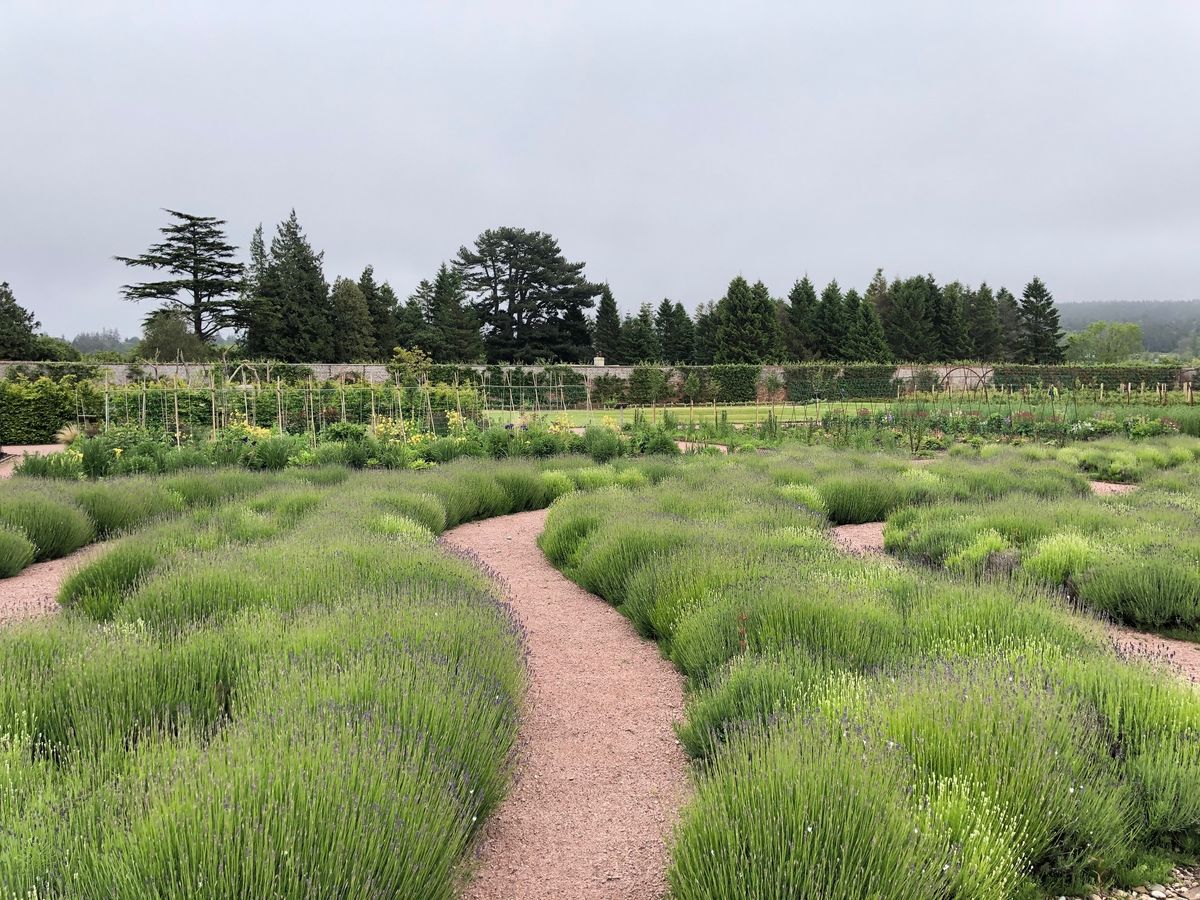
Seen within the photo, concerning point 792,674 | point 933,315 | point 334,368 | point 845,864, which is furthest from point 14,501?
point 933,315

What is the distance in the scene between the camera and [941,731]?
254cm

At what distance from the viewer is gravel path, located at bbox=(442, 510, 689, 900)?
246 centimetres

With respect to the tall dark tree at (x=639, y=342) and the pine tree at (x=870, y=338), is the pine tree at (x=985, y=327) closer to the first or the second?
the pine tree at (x=870, y=338)

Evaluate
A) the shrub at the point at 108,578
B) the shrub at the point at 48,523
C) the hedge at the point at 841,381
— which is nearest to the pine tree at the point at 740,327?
the hedge at the point at 841,381

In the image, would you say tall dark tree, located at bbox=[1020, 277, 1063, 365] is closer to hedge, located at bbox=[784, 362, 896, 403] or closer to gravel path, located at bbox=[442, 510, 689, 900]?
hedge, located at bbox=[784, 362, 896, 403]

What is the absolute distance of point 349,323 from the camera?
41.4m

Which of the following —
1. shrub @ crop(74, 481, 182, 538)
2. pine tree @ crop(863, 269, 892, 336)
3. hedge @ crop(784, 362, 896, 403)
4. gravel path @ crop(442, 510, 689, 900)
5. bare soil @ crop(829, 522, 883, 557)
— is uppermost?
pine tree @ crop(863, 269, 892, 336)

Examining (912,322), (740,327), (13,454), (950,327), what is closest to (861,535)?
(13,454)

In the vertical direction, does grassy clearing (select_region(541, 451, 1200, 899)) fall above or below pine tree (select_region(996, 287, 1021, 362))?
below

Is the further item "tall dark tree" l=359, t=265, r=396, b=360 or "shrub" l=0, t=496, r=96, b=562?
"tall dark tree" l=359, t=265, r=396, b=360

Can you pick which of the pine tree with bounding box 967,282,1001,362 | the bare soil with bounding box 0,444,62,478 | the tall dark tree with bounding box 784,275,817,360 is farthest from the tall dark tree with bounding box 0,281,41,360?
the pine tree with bounding box 967,282,1001,362

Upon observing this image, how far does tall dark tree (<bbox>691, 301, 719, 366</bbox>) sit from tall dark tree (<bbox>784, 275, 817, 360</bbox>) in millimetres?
4941

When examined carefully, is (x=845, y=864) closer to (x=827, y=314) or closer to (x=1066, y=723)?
(x=1066, y=723)

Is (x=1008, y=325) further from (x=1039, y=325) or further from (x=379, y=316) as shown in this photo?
(x=379, y=316)
